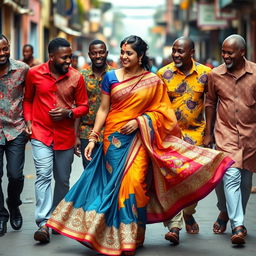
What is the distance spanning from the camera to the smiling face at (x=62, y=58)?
766 cm

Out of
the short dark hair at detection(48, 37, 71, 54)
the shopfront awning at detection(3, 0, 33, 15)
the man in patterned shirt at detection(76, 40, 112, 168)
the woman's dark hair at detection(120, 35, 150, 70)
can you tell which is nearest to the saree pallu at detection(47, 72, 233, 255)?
the woman's dark hair at detection(120, 35, 150, 70)

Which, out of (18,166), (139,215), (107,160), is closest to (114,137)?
(107,160)

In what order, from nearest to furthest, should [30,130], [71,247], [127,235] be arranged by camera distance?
[127,235], [71,247], [30,130]

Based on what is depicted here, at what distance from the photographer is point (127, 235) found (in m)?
6.84

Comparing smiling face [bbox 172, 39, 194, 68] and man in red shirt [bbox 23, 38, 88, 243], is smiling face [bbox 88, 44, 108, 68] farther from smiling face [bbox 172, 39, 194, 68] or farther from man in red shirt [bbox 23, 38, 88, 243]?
smiling face [bbox 172, 39, 194, 68]

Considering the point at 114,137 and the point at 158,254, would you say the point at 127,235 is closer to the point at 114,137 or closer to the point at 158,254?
the point at 158,254

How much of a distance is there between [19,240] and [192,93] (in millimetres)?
2158

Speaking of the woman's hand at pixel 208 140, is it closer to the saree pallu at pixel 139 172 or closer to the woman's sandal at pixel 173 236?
the saree pallu at pixel 139 172

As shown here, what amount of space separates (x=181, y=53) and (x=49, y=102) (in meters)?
1.37

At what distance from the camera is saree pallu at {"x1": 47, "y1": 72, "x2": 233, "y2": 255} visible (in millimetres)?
7012

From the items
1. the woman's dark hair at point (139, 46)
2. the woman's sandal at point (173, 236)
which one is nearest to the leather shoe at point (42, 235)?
the woman's sandal at point (173, 236)

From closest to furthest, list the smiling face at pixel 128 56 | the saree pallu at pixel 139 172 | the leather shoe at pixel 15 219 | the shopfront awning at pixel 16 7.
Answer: the saree pallu at pixel 139 172, the smiling face at pixel 128 56, the leather shoe at pixel 15 219, the shopfront awning at pixel 16 7

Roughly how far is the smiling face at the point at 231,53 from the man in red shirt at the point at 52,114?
1407mm

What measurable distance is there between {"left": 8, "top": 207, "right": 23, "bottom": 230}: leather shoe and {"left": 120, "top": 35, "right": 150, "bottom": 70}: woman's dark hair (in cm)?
202
